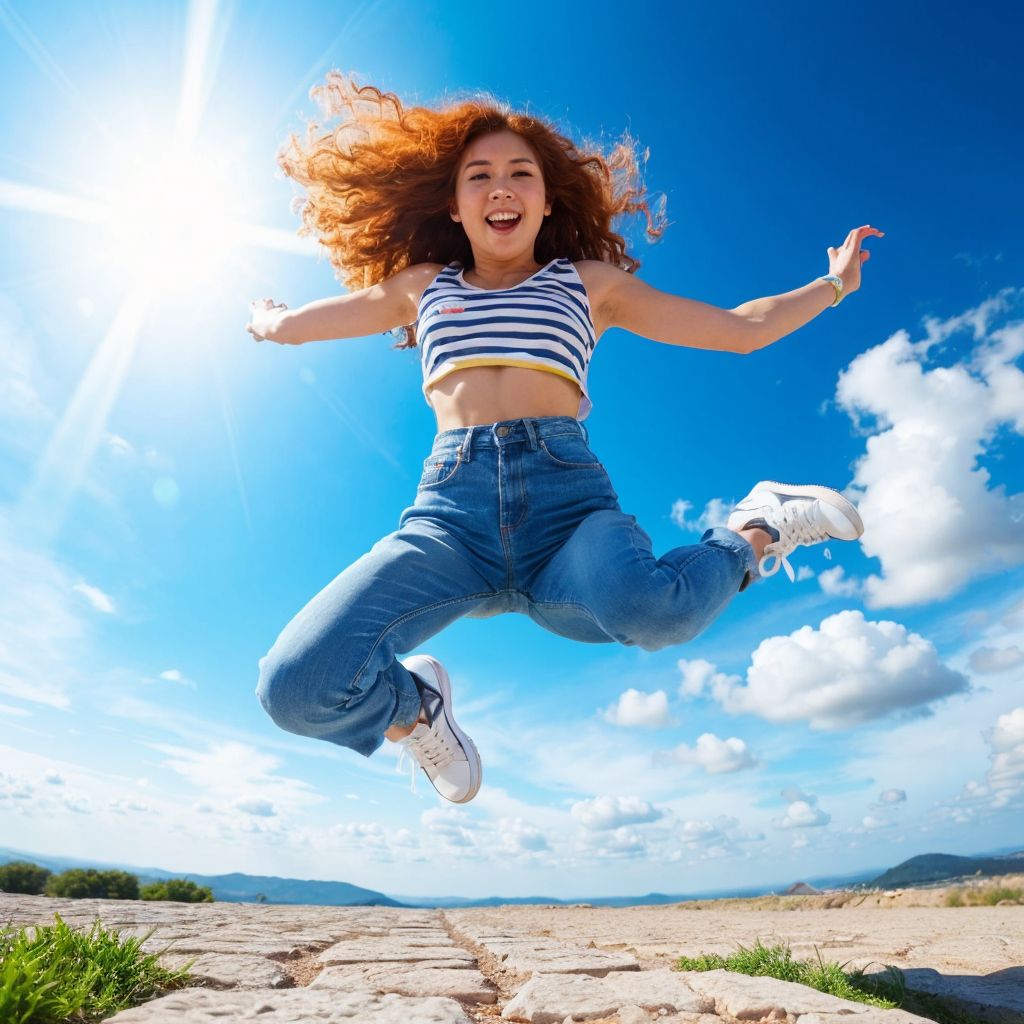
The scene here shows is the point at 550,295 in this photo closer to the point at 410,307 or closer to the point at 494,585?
the point at 410,307

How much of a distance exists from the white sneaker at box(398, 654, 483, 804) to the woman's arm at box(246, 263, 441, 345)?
148cm

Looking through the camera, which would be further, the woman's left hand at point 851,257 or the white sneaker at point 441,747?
the woman's left hand at point 851,257

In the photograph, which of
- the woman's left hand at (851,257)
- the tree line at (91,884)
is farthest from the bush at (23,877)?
the woman's left hand at (851,257)

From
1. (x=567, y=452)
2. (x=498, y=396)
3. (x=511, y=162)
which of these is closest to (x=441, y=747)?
(x=567, y=452)

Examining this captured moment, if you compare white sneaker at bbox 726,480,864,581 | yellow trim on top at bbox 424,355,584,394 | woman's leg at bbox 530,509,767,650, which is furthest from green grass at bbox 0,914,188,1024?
white sneaker at bbox 726,480,864,581

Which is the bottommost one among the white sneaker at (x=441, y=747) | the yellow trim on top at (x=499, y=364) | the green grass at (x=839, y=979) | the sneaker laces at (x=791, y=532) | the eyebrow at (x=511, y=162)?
the green grass at (x=839, y=979)

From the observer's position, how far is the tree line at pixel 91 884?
8.06 metres

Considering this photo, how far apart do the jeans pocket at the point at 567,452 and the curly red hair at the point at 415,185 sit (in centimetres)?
131

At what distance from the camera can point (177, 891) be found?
8.60 meters

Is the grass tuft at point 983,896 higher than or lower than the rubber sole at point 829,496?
lower

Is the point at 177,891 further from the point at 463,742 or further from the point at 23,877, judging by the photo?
the point at 463,742

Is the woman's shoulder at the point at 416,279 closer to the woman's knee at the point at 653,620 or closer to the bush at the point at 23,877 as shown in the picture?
the woman's knee at the point at 653,620

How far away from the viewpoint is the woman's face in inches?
131

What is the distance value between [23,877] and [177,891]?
1472 mm
